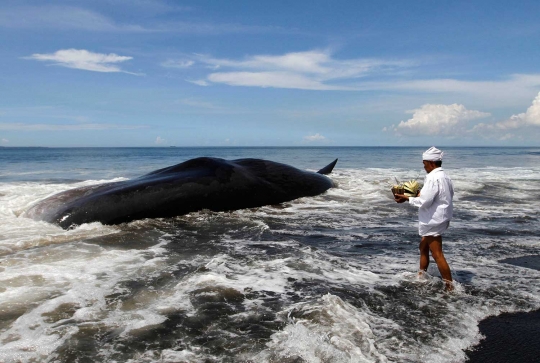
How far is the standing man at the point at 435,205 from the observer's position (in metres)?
5.57

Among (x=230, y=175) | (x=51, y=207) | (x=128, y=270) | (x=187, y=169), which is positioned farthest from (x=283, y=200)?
(x=128, y=270)

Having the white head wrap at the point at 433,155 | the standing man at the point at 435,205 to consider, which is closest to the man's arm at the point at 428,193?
the standing man at the point at 435,205

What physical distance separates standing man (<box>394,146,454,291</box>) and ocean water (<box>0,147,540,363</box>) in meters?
0.33

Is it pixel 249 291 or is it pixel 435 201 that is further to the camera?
pixel 435 201

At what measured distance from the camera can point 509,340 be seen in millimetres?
4066

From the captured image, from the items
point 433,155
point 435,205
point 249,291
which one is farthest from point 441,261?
point 249,291

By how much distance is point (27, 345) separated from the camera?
12.5ft

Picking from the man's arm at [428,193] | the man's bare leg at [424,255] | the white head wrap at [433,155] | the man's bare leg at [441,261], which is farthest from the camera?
the man's bare leg at [424,255]

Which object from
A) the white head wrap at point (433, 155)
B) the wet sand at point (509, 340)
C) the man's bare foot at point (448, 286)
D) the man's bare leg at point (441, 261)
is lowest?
the wet sand at point (509, 340)

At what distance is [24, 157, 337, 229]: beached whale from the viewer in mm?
9523

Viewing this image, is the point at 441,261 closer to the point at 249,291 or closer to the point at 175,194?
the point at 249,291

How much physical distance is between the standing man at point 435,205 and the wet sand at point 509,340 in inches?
40.3

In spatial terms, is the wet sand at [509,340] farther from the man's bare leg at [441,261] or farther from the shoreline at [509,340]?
the man's bare leg at [441,261]

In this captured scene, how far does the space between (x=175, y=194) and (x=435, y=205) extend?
6546 mm
